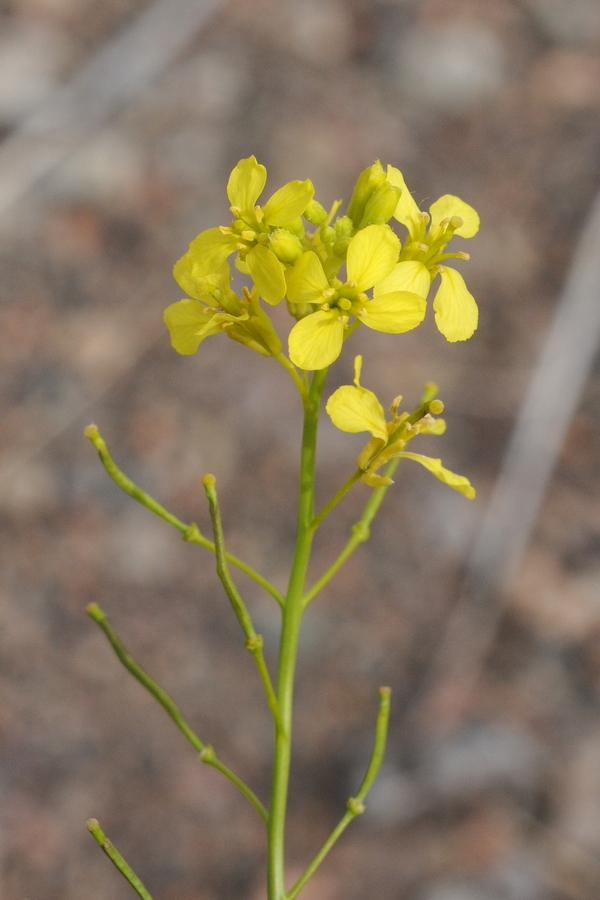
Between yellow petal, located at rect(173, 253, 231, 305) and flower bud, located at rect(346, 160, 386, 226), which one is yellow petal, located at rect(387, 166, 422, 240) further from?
yellow petal, located at rect(173, 253, 231, 305)

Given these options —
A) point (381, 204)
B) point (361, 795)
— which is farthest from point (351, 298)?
point (361, 795)

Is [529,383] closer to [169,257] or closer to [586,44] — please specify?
[169,257]

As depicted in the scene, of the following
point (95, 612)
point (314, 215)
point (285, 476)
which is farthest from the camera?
point (285, 476)

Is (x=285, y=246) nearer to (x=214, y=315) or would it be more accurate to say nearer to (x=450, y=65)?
(x=214, y=315)

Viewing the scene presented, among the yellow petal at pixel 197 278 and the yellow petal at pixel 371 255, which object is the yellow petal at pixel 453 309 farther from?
the yellow petal at pixel 197 278

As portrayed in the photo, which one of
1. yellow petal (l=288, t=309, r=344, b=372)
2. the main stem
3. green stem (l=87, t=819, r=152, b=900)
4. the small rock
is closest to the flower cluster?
yellow petal (l=288, t=309, r=344, b=372)

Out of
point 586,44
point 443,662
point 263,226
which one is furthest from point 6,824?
point 586,44
